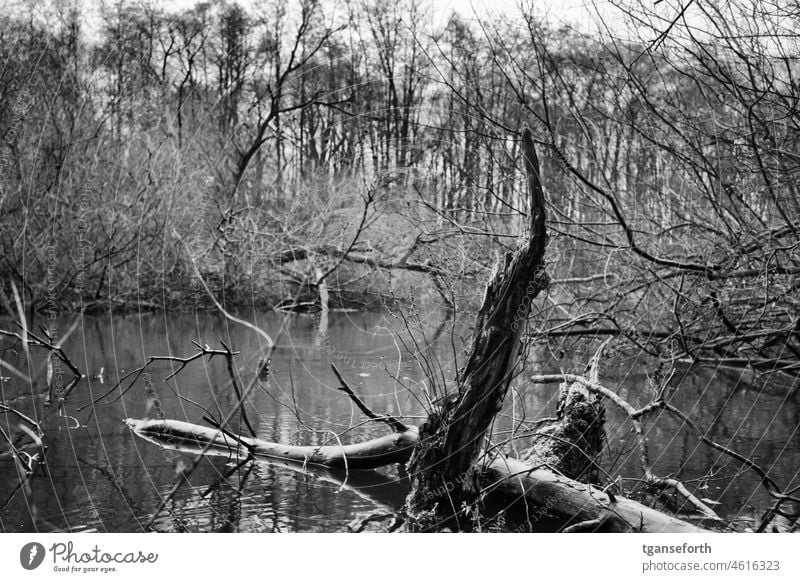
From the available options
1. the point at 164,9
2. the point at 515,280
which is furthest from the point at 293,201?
the point at 515,280

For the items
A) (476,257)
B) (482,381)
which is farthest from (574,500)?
(476,257)

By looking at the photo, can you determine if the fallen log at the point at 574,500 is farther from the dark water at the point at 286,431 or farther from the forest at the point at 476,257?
the dark water at the point at 286,431

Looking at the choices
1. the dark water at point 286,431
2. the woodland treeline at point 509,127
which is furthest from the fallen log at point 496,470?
the woodland treeline at point 509,127

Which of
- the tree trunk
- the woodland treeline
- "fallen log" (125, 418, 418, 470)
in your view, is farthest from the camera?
the woodland treeline

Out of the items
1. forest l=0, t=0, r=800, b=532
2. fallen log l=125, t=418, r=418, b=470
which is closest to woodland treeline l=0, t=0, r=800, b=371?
forest l=0, t=0, r=800, b=532

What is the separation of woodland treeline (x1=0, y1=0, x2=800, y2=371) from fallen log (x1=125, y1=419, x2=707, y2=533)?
39.2 inches

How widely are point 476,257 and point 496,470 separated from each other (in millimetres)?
3215

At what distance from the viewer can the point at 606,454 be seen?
4754 mm

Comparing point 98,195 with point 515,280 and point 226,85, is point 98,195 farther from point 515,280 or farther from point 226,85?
point 515,280

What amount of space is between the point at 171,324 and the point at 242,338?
1192 millimetres

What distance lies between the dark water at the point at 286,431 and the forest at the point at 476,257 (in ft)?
0.12

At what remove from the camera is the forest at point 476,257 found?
3.60 m

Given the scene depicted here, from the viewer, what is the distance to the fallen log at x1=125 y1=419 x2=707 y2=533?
3.31 m

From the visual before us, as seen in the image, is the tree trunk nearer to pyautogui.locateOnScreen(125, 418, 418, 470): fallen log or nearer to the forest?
the forest
